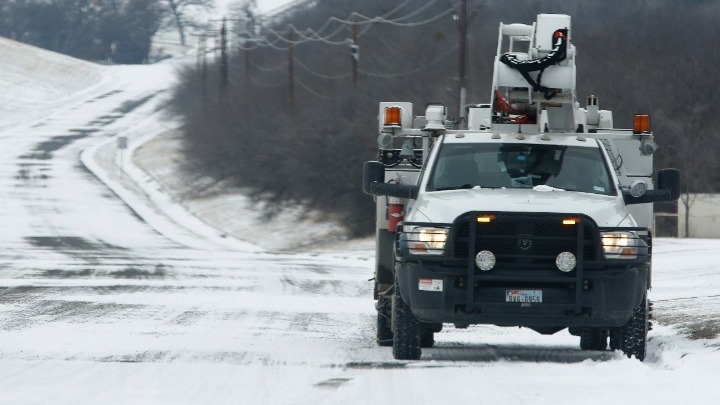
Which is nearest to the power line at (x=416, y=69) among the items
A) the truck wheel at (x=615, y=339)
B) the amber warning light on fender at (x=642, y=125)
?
the amber warning light on fender at (x=642, y=125)

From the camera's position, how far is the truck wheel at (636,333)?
1268cm

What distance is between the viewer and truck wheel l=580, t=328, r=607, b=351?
46.6 ft

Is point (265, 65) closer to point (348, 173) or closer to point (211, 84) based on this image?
point (211, 84)

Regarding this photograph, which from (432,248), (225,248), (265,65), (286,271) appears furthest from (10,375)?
(265,65)

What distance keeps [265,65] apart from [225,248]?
70.3 m

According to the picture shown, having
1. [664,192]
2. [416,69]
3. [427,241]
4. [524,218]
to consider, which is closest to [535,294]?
[524,218]

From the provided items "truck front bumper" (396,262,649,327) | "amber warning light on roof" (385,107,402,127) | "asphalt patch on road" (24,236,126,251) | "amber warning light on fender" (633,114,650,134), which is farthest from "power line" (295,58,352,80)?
"truck front bumper" (396,262,649,327)

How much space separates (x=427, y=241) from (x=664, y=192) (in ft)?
7.96

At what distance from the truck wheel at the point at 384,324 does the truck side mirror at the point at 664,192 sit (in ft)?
9.07

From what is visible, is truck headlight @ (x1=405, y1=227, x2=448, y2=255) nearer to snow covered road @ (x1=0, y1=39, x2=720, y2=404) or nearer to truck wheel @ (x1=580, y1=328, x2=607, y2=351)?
snow covered road @ (x1=0, y1=39, x2=720, y2=404)

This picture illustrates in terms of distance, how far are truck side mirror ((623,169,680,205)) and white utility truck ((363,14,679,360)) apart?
0.04ft

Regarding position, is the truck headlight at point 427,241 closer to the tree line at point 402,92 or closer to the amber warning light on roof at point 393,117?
the amber warning light on roof at point 393,117

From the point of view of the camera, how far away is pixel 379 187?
1303 cm

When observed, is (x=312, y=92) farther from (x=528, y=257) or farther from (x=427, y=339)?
(x=528, y=257)
